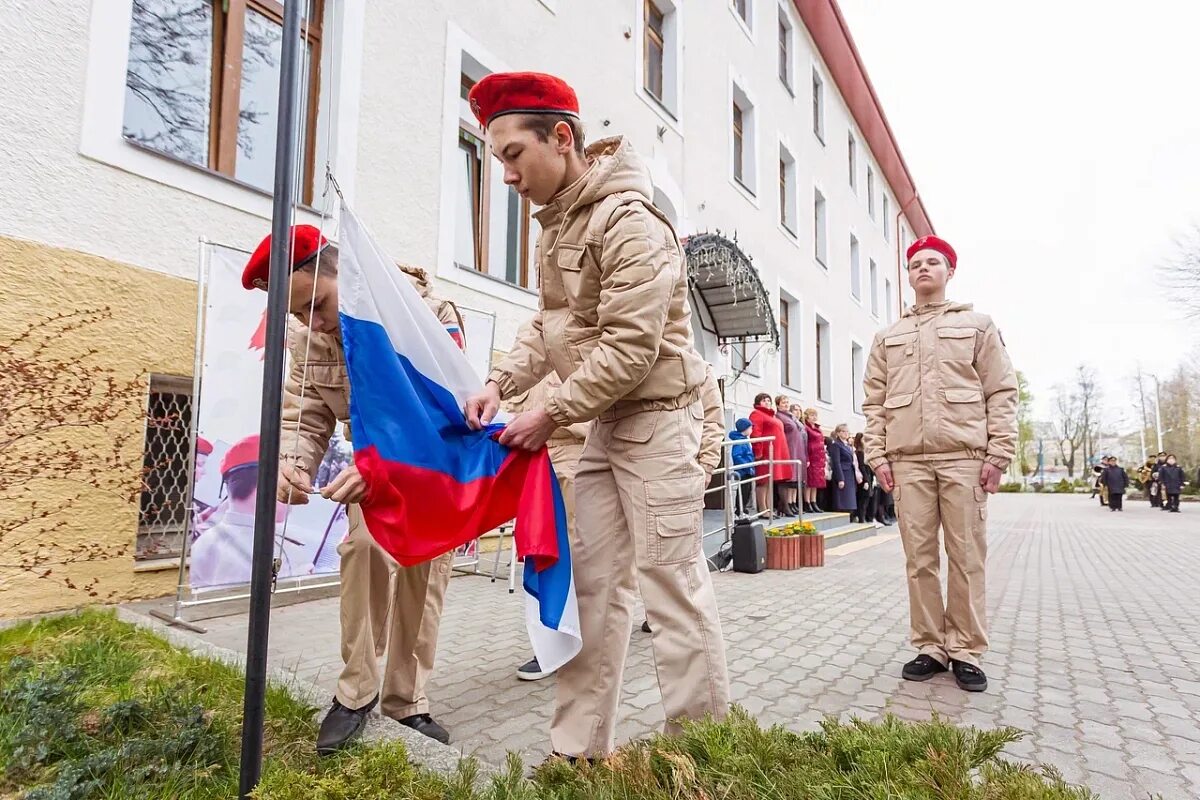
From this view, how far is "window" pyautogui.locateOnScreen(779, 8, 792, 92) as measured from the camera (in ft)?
53.5

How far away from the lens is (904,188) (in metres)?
26.5

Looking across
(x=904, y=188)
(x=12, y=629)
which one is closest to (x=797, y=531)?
(x=12, y=629)

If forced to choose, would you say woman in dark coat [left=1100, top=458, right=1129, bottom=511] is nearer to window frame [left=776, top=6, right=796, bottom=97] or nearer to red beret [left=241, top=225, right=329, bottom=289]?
window frame [left=776, top=6, right=796, bottom=97]

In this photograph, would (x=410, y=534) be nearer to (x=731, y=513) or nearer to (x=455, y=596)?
(x=455, y=596)

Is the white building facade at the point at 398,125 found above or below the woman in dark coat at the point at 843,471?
above

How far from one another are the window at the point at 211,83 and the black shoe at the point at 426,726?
379 cm

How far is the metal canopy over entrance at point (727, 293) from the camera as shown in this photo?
10.7m

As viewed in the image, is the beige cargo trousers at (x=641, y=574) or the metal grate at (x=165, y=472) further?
the metal grate at (x=165, y=472)

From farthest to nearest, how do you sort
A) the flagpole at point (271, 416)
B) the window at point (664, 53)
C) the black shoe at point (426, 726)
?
the window at point (664, 53) < the black shoe at point (426, 726) < the flagpole at point (271, 416)

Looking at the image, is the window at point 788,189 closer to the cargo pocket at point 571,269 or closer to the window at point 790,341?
the window at point 790,341

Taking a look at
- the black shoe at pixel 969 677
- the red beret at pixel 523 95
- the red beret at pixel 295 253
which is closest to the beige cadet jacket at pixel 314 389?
the red beret at pixel 295 253

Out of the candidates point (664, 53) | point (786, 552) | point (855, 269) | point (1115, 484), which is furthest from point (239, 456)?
point (1115, 484)

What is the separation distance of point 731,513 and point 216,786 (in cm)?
642

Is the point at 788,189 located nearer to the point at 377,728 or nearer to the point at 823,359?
the point at 823,359
